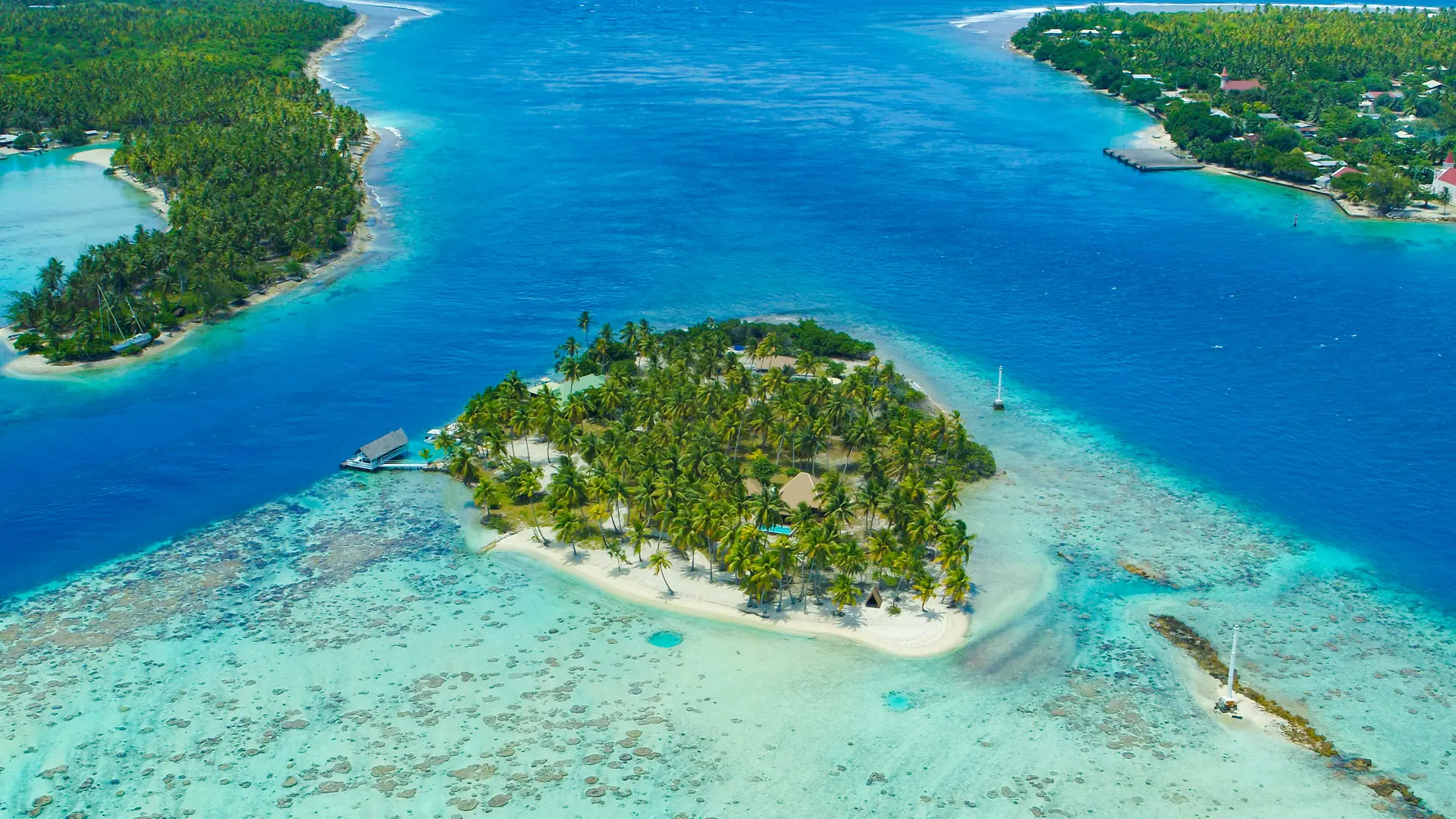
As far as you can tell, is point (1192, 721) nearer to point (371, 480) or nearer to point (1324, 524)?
point (1324, 524)

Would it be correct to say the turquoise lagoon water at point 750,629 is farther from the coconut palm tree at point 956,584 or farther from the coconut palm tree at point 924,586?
the coconut palm tree at point 924,586

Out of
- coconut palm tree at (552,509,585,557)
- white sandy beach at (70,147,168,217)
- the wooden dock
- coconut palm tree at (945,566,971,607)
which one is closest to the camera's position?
coconut palm tree at (945,566,971,607)

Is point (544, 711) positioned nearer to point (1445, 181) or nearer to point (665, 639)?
point (665, 639)

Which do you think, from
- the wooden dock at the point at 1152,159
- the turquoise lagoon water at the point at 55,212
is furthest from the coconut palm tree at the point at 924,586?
the wooden dock at the point at 1152,159

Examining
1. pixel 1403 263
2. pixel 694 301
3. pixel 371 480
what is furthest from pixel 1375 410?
pixel 371 480

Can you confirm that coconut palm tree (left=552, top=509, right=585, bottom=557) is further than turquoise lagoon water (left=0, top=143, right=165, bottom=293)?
No

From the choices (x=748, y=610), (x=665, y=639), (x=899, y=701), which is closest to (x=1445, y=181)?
(x=748, y=610)

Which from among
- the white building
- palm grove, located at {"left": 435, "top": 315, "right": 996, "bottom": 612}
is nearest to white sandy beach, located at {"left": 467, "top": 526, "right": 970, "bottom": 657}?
palm grove, located at {"left": 435, "top": 315, "right": 996, "bottom": 612}

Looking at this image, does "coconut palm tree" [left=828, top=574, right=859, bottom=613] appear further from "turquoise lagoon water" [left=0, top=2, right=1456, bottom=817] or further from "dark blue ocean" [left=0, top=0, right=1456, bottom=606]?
"dark blue ocean" [left=0, top=0, right=1456, bottom=606]
